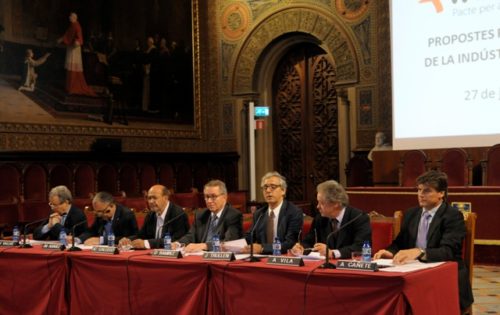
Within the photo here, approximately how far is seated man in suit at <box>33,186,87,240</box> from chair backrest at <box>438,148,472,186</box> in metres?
6.08

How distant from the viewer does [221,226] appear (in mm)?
5602

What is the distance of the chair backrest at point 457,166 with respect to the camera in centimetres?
1039

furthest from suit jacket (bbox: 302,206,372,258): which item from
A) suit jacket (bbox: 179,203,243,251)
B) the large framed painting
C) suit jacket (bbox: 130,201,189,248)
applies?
the large framed painting

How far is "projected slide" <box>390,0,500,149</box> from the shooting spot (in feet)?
30.7

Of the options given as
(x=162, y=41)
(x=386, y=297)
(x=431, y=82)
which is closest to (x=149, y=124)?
(x=162, y=41)

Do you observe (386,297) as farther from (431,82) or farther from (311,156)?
(311,156)

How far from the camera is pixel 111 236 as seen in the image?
17.9 feet

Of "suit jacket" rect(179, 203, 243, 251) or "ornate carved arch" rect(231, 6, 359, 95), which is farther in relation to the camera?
"ornate carved arch" rect(231, 6, 359, 95)

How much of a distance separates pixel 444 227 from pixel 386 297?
111 cm

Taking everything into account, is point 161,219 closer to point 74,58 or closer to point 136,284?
point 136,284

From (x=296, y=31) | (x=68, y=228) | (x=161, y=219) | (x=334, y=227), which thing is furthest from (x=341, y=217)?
(x=296, y=31)

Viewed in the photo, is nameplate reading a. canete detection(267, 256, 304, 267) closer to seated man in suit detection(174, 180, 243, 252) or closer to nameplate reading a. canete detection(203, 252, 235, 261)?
nameplate reading a. canete detection(203, 252, 235, 261)

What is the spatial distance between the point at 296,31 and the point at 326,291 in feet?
34.3

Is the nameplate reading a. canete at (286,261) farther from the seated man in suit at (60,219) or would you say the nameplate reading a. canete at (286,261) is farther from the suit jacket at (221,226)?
the seated man in suit at (60,219)
